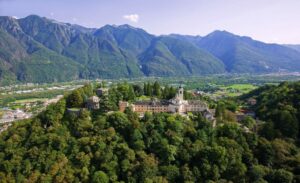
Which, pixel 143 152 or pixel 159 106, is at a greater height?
pixel 159 106

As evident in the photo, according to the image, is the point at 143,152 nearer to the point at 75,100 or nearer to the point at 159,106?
the point at 159,106

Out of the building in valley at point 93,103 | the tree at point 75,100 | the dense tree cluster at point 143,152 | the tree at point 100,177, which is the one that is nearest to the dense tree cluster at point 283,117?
the dense tree cluster at point 143,152

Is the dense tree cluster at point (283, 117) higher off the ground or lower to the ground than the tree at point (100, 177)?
higher

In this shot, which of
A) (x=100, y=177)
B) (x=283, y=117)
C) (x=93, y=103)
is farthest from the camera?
(x=93, y=103)

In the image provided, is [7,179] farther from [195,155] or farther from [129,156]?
[195,155]

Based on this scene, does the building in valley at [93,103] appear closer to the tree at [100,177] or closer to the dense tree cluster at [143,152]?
the dense tree cluster at [143,152]

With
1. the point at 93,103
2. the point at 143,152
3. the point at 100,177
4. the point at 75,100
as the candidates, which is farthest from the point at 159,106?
the point at 100,177

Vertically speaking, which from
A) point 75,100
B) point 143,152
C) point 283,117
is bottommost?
point 143,152

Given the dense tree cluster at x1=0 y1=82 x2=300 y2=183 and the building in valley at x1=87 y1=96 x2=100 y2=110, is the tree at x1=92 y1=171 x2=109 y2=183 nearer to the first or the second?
the dense tree cluster at x1=0 y1=82 x2=300 y2=183

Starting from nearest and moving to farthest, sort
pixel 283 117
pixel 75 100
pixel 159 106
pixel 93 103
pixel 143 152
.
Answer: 1. pixel 143 152
2. pixel 283 117
3. pixel 93 103
4. pixel 159 106
5. pixel 75 100
